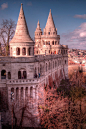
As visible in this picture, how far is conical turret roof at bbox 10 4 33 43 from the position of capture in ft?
81.8

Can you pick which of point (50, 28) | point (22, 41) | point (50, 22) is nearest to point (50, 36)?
point (50, 28)

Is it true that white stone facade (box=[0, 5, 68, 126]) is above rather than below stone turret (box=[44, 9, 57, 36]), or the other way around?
below

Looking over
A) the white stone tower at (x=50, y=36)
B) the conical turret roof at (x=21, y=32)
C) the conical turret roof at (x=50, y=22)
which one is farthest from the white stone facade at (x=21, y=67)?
the conical turret roof at (x=50, y=22)

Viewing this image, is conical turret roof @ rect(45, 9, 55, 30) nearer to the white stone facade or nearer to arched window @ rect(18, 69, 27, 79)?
the white stone facade

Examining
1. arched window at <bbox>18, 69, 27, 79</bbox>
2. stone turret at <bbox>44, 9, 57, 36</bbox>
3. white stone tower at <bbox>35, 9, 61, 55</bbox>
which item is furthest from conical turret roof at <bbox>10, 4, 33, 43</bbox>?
stone turret at <bbox>44, 9, 57, 36</bbox>

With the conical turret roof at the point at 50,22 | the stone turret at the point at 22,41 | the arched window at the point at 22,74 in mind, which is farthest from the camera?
the conical turret roof at the point at 50,22

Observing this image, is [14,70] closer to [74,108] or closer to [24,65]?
[24,65]

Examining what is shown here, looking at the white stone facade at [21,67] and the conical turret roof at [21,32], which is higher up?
the conical turret roof at [21,32]

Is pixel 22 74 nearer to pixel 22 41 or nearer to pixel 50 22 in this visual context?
pixel 22 41

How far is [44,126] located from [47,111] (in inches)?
72.0

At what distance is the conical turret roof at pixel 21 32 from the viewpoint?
81.8 ft

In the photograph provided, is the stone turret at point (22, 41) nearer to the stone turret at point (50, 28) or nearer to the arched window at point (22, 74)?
the arched window at point (22, 74)

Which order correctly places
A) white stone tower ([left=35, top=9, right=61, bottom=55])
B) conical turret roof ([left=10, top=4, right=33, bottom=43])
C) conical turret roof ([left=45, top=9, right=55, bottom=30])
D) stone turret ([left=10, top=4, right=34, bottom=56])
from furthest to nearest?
1. conical turret roof ([left=45, top=9, right=55, bottom=30])
2. white stone tower ([left=35, top=9, right=61, bottom=55])
3. conical turret roof ([left=10, top=4, right=33, bottom=43])
4. stone turret ([left=10, top=4, right=34, bottom=56])

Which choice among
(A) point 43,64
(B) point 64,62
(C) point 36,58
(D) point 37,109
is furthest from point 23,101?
A: (B) point 64,62
